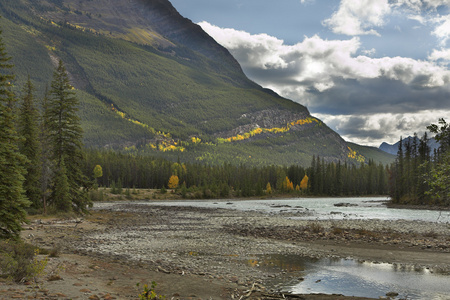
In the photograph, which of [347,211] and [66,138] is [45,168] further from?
[347,211]

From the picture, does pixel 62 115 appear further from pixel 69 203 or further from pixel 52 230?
pixel 52 230

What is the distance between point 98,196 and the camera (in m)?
110

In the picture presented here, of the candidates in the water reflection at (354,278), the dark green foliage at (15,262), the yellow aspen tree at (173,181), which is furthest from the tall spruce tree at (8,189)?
the yellow aspen tree at (173,181)

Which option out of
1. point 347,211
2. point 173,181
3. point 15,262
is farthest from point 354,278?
point 173,181

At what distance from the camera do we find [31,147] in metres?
42.9

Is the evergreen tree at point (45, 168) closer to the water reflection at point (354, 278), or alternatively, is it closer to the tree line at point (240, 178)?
the water reflection at point (354, 278)

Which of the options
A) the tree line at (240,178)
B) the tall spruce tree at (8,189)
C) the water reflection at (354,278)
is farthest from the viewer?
the tree line at (240,178)

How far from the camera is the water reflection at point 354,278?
16078 mm

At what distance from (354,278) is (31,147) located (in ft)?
131

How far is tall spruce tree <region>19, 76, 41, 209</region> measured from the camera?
137 feet

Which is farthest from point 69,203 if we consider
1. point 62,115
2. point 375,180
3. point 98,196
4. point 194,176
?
point 375,180

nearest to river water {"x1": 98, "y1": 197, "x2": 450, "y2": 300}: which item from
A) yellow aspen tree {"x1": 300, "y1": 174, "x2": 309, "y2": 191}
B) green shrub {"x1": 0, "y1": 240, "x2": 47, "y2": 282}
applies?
green shrub {"x1": 0, "y1": 240, "x2": 47, "y2": 282}

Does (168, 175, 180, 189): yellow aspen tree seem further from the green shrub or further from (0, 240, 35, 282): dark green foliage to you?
the green shrub

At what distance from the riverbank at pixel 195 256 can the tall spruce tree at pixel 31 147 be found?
7.31 m
